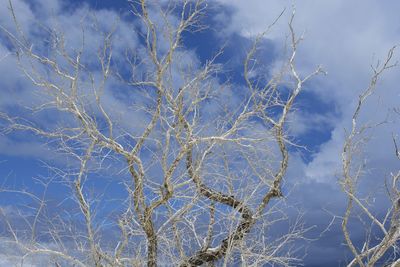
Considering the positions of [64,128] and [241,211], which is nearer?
[64,128]

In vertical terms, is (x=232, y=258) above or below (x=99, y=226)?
below

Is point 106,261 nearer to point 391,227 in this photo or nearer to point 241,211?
point 241,211

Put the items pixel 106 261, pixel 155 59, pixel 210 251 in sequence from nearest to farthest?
pixel 155 59, pixel 106 261, pixel 210 251

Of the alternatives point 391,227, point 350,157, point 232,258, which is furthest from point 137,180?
point 391,227

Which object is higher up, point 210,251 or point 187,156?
point 187,156

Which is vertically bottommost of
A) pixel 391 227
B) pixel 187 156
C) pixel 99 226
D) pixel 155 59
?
pixel 391 227

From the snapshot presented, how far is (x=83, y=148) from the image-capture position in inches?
289

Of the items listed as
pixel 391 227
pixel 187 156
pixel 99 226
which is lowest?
pixel 391 227

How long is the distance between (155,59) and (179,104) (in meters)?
0.72

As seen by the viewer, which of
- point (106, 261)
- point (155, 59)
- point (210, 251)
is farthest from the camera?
point (210, 251)

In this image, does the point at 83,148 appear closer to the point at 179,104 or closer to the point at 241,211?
the point at 179,104

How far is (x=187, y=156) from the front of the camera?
7.77m

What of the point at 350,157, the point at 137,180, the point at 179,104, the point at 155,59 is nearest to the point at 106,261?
the point at 137,180

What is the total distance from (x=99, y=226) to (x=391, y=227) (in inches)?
175
